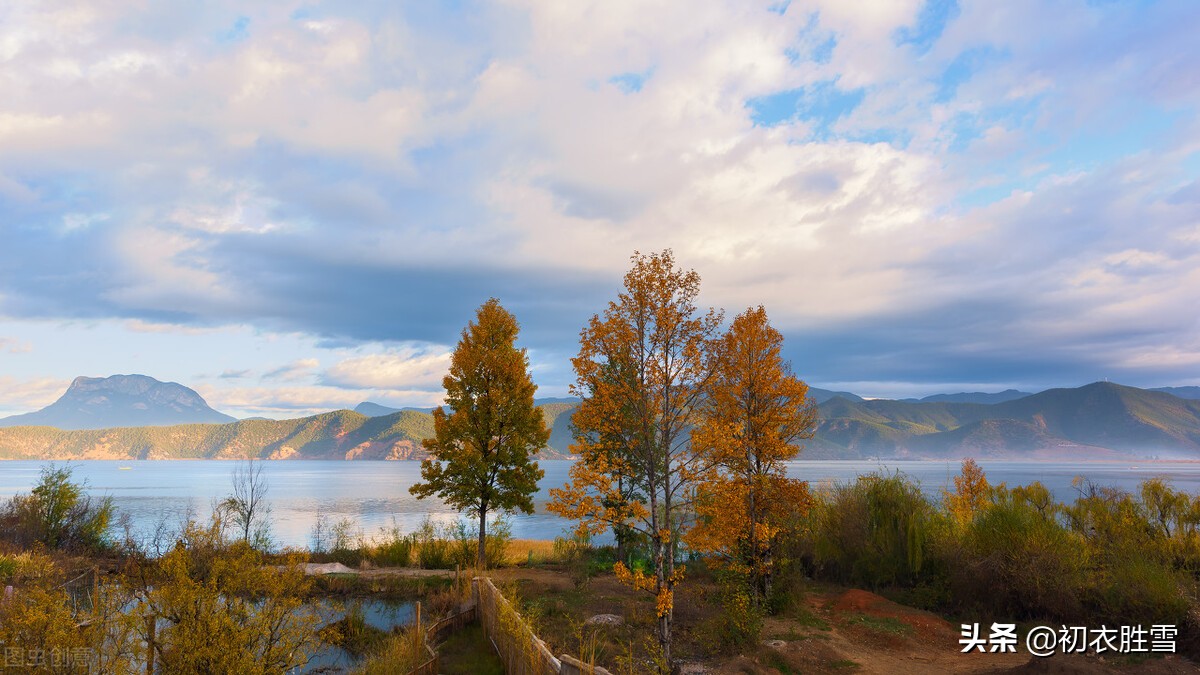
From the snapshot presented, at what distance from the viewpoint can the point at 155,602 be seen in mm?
7242

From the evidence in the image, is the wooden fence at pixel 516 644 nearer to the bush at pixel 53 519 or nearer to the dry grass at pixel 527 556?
the dry grass at pixel 527 556

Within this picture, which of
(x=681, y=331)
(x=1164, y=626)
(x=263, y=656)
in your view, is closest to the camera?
(x=263, y=656)

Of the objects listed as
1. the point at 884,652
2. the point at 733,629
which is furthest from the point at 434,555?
the point at 884,652

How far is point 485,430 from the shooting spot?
75.3 ft

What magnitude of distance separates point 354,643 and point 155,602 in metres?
8.30

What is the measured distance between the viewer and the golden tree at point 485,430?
22641mm

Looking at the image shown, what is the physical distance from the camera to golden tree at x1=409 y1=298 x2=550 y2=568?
2264cm

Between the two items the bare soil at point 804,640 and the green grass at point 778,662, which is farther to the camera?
the green grass at point 778,662

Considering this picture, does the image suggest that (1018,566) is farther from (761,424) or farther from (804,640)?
(761,424)

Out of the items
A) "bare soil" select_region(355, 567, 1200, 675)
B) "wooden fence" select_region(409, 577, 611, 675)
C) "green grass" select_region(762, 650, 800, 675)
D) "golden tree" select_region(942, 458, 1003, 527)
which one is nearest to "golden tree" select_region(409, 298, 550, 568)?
"bare soil" select_region(355, 567, 1200, 675)

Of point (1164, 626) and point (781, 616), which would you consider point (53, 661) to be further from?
point (1164, 626)

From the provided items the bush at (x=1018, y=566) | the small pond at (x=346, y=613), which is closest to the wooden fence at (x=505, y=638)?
the small pond at (x=346, y=613)

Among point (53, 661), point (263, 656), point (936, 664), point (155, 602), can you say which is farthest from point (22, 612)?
point (936, 664)

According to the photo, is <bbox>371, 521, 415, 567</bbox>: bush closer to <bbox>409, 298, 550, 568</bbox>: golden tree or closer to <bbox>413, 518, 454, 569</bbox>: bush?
<bbox>413, 518, 454, 569</bbox>: bush
